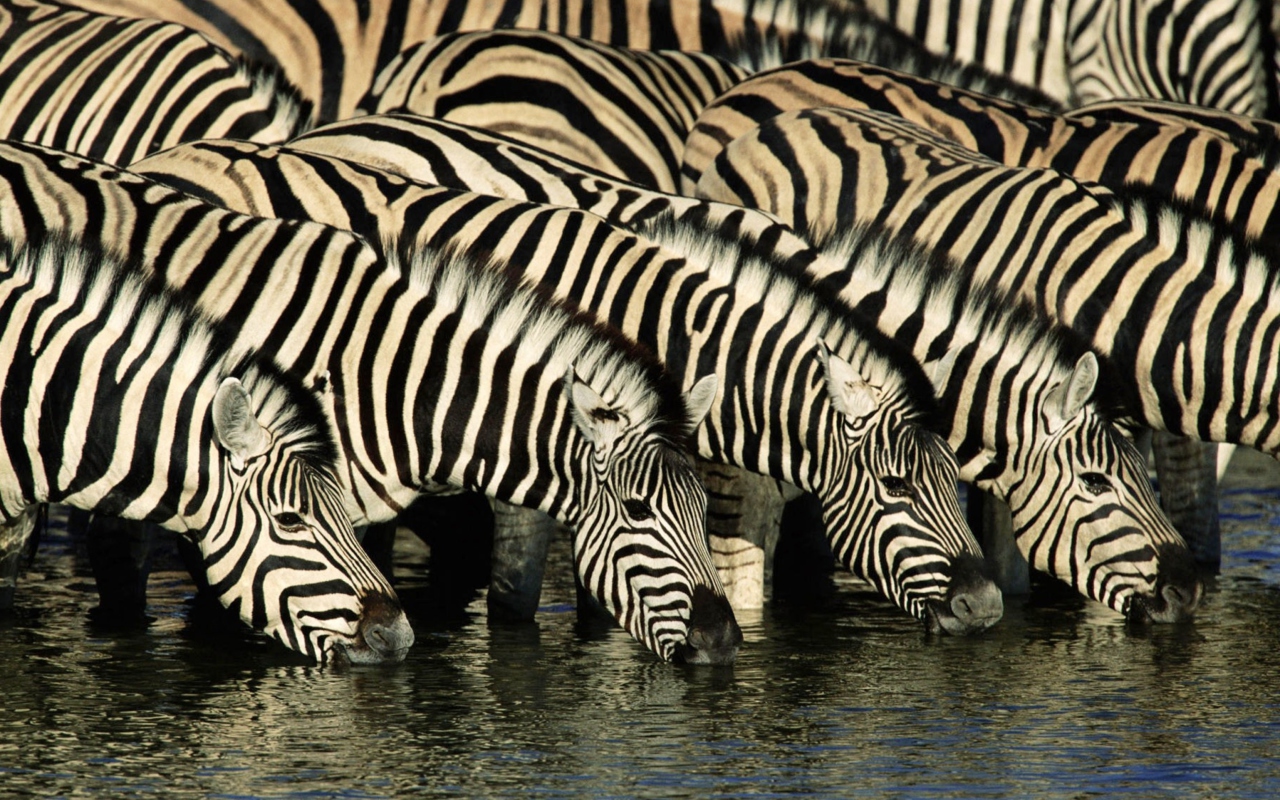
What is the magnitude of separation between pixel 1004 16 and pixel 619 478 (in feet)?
26.0

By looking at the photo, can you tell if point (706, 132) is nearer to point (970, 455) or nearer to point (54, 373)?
point (970, 455)

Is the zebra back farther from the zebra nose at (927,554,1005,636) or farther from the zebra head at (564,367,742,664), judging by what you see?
the zebra head at (564,367,742,664)

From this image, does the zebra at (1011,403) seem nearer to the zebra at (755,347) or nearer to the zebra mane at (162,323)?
the zebra at (755,347)

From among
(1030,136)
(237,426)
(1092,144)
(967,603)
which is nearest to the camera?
(237,426)

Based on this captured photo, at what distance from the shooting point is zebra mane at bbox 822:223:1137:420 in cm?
1058

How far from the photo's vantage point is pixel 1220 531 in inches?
502

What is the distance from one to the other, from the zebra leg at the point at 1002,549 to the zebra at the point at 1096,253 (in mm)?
896

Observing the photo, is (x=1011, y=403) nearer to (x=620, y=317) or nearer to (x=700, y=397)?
(x=700, y=397)

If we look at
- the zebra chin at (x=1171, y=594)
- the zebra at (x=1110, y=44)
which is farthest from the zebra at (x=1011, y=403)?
the zebra at (x=1110, y=44)

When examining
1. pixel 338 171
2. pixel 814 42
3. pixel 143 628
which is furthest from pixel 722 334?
pixel 814 42

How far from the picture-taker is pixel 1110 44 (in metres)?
15.4

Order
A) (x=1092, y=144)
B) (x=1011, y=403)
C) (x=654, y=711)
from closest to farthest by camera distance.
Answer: (x=654, y=711), (x=1011, y=403), (x=1092, y=144)

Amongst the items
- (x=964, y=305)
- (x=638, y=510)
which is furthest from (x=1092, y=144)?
(x=638, y=510)

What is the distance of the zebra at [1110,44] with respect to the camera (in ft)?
49.5
